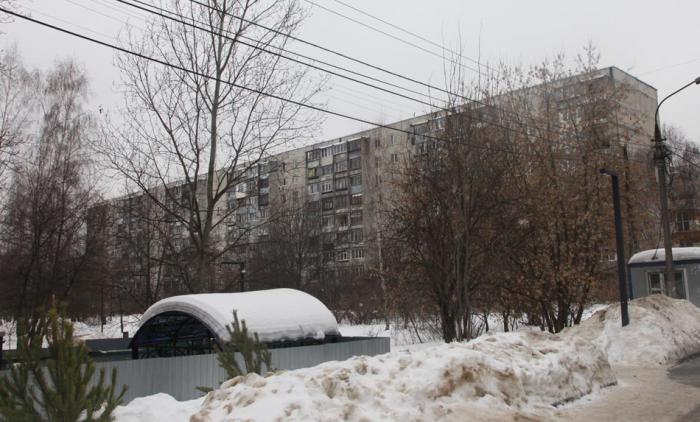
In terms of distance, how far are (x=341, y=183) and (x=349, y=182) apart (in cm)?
130

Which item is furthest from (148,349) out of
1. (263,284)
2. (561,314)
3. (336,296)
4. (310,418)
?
(336,296)

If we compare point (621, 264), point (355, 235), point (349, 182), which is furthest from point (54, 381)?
point (349, 182)

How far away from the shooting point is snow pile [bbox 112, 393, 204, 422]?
344 inches

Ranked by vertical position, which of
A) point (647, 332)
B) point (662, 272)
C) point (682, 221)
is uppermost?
point (682, 221)

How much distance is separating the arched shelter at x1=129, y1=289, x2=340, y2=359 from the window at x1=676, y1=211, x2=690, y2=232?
42.9 meters

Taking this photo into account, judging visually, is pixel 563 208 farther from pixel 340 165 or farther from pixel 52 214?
pixel 340 165

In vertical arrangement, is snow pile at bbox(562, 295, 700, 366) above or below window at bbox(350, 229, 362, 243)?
below

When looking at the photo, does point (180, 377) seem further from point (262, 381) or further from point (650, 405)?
point (650, 405)

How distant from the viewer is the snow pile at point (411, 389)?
21.9 ft

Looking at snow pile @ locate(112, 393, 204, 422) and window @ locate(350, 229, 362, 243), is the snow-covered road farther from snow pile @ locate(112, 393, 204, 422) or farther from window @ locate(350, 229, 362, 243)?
window @ locate(350, 229, 362, 243)

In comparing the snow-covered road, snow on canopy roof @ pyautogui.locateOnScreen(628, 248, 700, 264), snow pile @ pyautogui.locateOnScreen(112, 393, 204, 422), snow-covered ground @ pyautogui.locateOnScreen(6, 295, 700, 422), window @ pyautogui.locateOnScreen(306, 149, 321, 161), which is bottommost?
the snow-covered road

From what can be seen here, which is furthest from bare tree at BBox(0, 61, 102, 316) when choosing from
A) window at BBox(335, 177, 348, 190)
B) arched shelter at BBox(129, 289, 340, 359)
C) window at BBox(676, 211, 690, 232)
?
window at BBox(676, 211, 690, 232)

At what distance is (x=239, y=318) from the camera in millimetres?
13016

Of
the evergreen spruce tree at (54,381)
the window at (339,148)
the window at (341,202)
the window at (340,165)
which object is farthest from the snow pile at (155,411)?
the window at (339,148)
